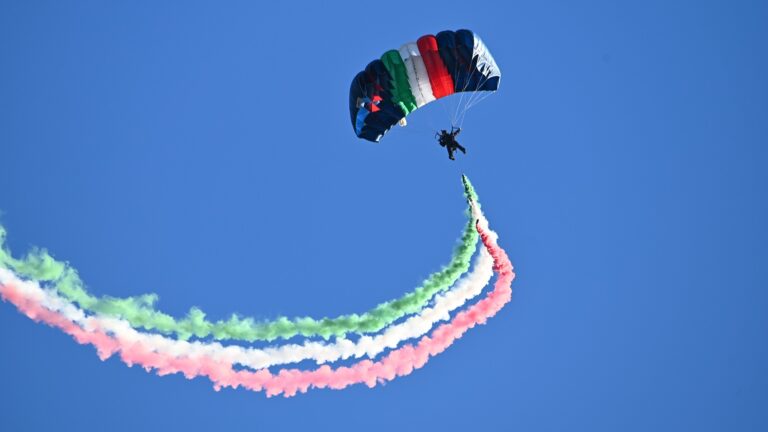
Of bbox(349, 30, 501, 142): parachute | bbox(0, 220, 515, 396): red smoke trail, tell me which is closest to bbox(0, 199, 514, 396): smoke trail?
bbox(0, 220, 515, 396): red smoke trail

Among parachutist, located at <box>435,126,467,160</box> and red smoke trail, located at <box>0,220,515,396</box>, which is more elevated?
parachutist, located at <box>435,126,467,160</box>

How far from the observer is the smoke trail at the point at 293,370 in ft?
90.8

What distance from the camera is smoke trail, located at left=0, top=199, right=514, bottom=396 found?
90.8 feet

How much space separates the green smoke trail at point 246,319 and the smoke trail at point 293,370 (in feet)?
1.38

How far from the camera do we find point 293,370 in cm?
3067

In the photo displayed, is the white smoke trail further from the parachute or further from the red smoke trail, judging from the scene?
the parachute

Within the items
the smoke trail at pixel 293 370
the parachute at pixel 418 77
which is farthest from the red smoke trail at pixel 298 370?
the parachute at pixel 418 77

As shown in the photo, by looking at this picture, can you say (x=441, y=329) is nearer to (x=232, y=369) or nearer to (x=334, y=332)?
(x=334, y=332)

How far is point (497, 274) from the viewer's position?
1292 inches

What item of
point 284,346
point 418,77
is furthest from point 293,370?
point 418,77

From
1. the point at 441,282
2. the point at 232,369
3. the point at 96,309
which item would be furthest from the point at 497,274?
the point at 96,309

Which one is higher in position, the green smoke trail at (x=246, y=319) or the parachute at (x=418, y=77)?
the parachute at (x=418, y=77)

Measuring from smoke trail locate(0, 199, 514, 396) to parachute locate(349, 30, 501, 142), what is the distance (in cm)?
387

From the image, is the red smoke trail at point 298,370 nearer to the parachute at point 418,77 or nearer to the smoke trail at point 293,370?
the smoke trail at point 293,370
